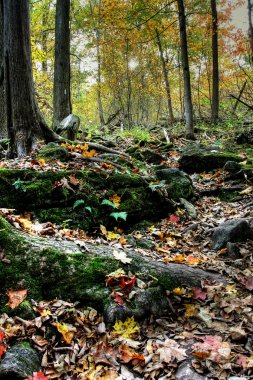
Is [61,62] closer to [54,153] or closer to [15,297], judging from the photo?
[54,153]

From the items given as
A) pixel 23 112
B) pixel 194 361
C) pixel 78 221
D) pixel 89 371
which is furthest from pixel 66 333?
pixel 23 112

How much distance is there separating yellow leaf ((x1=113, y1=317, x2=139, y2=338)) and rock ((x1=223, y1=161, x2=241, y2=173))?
5.55m

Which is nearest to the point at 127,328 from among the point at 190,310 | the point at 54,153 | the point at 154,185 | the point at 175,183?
the point at 190,310

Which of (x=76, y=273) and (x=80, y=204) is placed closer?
(x=76, y=273)

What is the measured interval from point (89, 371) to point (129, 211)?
3.11 metres

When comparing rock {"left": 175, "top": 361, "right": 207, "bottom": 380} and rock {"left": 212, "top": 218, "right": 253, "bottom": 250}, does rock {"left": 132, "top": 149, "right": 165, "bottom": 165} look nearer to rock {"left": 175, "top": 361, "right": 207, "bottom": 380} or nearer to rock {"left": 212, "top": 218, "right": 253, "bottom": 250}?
rock {"left": 212, "top": 218, "right": 253, "bottom": 250}

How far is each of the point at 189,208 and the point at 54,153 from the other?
2.99m

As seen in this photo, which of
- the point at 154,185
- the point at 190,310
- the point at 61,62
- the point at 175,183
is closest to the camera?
the point at 190,310

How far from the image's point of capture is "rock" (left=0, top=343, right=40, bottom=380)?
7.30 feet

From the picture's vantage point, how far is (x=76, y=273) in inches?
130

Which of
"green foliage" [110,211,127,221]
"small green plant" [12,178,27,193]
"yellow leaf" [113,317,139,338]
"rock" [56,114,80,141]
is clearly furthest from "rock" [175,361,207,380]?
"rock" [56,114,80,141]

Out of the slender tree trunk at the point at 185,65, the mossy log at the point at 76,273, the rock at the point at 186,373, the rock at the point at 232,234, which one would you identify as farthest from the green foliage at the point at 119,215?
the slender tree trunk at the point at 185,65

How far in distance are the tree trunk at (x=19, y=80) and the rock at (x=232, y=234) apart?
171 inches

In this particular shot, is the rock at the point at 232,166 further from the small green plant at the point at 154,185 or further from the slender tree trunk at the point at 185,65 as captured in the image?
the slender tree trunk at the point at 185,65
